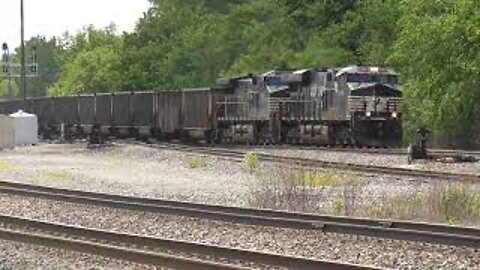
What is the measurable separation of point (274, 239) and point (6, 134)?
113 feet

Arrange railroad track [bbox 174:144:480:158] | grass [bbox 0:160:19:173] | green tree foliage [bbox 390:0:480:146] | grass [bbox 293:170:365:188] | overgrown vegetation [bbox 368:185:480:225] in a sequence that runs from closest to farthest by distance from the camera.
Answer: overgrown vegetation [bbox 368:185:480:225] → grass [bbox 293:170:365:188] → railroad track [bbox 174:144:480:158] → grass [bbox 0:160:19:173] → green tree foliage [bbox 390:0:480:146]

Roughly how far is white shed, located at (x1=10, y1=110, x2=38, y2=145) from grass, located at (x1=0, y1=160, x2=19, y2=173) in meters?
15.8

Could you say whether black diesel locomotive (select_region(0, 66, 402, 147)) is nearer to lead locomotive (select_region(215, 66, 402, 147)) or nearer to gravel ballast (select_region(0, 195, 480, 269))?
lead locomotive (select_region(215, 66, 402, 147))

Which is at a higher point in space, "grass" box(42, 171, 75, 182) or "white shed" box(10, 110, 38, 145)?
"white shed" box(10, 110, 38, 145)

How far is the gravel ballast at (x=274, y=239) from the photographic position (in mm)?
9312

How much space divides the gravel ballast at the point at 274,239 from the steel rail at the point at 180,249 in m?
0.93

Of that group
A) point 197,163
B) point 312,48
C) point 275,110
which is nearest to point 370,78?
point 275,110

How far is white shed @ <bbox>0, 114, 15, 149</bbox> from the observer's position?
42.9m

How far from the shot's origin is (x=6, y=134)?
142ft

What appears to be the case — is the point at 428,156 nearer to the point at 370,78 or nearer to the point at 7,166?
the point at 370,78

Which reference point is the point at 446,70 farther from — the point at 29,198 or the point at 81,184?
the point at 29,198

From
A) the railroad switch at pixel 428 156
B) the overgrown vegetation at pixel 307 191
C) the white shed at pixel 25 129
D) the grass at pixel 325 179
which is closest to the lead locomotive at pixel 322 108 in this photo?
the railroad switch at pixel 428 156

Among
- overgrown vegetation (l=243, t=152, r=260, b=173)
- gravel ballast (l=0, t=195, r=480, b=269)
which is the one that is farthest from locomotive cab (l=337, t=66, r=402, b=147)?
gravel ballast (l=0, t=195, r=480, b=269)

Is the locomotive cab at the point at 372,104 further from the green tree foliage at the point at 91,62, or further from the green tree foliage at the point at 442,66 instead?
the green tree foliage at the point at 91,62
